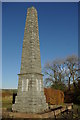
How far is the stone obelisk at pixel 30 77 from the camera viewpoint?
32.0ft

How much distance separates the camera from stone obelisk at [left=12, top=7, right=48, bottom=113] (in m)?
9.74

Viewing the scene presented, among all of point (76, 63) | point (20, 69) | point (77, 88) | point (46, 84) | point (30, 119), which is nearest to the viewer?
point (30, 119)

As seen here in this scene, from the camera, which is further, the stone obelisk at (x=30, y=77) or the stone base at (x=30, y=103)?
the stone obelisk at (x=30, y=77)

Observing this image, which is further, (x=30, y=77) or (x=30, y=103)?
(x=30, y=77)

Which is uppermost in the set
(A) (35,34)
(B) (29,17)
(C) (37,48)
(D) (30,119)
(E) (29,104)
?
(B) (29,17)

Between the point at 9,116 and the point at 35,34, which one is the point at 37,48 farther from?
the point at 9,116

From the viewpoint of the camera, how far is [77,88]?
21.3 metres

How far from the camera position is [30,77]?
33.1 feet

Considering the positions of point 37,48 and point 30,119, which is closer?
point 30,119

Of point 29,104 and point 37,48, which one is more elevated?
point 37,48

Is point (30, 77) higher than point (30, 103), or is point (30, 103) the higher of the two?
point (30, 77)

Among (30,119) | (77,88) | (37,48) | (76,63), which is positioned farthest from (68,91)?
(30,119)

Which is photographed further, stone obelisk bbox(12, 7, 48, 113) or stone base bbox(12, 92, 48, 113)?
stone obelisk bbox(12, 7, 48, 113)

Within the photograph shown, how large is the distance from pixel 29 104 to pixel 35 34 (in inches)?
201
